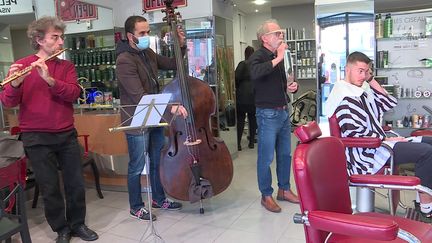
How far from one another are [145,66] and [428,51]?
3650 mm

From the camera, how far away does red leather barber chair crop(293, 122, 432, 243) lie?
1.36 m

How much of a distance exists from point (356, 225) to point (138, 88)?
1.96 m

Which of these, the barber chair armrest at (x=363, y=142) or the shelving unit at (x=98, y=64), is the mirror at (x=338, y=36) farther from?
the shelving unit at (x=98, y=64)

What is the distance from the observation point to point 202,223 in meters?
2.94

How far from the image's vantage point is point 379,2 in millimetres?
6027

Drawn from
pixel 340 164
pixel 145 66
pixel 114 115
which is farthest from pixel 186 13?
pixel 340 164

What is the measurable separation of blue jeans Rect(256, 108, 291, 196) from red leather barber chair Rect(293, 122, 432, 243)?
1.15m

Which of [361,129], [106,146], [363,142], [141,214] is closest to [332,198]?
[363,142]

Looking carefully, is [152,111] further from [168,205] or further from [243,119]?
[243,119]

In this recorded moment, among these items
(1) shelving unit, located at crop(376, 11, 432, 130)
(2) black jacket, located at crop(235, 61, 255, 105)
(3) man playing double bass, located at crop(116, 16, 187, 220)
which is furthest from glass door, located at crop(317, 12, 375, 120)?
(3) man playing double bass, located at crop(116, 16, 187, 220)

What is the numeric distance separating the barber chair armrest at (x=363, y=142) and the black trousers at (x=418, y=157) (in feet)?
0.65

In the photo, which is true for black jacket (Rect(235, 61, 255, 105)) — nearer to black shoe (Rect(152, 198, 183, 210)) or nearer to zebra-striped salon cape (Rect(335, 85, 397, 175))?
black shoe (Rect(152, 198, 183, 210))

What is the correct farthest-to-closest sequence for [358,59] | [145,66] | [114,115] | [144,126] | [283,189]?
[114,115], [283,189], [145,66], [358,59], [144,126]

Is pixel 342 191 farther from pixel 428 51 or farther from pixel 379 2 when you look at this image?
pixel 379 2
